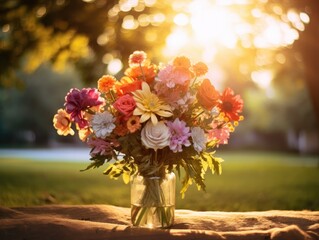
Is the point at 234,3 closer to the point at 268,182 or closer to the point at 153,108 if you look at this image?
the point at 268,182

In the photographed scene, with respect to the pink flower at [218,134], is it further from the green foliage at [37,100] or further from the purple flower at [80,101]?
the green foliage at [37,100]

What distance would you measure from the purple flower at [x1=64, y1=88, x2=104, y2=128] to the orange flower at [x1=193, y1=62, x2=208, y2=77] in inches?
26.1

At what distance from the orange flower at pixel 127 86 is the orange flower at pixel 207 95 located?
0.40 metres

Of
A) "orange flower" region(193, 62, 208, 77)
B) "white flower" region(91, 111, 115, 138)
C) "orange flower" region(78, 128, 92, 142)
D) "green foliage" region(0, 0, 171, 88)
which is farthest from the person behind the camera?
"green foliage" region(0, 0, 171, 88)

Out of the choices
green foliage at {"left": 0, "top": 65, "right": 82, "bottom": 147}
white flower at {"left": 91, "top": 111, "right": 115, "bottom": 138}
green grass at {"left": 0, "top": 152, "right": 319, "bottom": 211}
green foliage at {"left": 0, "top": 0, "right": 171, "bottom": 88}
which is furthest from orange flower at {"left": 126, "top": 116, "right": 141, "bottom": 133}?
green foliage at {"left": 0, "top": 65, "right": 82, "bottom": 147}

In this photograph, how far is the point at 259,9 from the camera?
11.0 m

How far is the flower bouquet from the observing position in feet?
10.4

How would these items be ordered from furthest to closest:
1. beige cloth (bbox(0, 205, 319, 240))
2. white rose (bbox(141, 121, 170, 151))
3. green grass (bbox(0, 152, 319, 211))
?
1. green grass (bbox(0, 152, 319, 211))
2. white rose (bbox(141, 121, 170, 151))
3. beige cloth (bbox(0, 205, 319, 240))

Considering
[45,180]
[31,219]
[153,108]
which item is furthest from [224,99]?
[45,180]

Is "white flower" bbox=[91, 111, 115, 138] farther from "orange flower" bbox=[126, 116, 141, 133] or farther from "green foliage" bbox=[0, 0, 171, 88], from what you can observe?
"green foliage" bbox=[0, 0, 171, 88]

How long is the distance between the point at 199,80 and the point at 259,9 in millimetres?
8026

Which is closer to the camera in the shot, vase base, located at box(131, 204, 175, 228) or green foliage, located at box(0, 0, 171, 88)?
vase base, located at box(131, 204, 175, 228)

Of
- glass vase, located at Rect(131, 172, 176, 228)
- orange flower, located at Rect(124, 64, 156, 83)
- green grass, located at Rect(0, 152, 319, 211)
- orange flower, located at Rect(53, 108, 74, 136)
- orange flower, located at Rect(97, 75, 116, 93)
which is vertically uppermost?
orange flower, located at Rect(124, 64, 156, 83)

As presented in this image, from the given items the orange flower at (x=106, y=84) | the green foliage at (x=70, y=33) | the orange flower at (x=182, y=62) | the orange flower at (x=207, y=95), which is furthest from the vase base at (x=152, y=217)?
the green foliage at (x=70, y=33)
